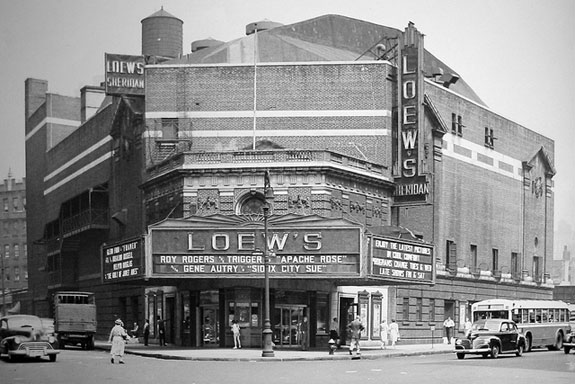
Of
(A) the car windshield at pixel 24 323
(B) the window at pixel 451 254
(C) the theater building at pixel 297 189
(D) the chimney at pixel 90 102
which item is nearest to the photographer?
(A) the car windshield at pixel 24 323

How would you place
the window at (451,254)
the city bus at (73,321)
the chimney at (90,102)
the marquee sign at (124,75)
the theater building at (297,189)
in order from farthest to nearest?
the chimney at (90,102) < the window at (451,254) < the marquee sign at (124,75) < the city bus at (73,321) < the theater building at (297,189)

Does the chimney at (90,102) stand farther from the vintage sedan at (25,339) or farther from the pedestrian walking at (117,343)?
the pedestrian walking at (117,343)

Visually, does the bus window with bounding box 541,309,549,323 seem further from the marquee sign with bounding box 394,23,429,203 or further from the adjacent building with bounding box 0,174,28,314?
the adjacent building with bounding box 0,174,28,314

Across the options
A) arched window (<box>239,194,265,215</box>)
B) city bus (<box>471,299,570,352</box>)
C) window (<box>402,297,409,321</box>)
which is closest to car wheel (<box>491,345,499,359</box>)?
city bus (<box>471,299,570,352</box>)

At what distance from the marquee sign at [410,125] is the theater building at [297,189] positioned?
10 cm

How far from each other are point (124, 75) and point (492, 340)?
94.1 feet

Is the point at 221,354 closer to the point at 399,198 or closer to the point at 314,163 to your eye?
the point at 314,163

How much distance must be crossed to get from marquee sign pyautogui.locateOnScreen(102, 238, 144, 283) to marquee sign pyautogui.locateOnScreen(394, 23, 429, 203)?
53.2 ft

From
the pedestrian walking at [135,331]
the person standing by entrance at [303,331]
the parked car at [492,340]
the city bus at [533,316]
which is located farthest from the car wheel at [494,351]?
the pedestrian walking at [135,331]

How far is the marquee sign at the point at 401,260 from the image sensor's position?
45125 millimetres

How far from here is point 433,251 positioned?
49656 mm

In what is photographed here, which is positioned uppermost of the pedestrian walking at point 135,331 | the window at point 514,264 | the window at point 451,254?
the window at point 451,254

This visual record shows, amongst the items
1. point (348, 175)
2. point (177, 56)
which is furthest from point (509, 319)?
point (177, 56)

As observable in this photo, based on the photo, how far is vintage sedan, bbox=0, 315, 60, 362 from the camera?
33.1 meters
